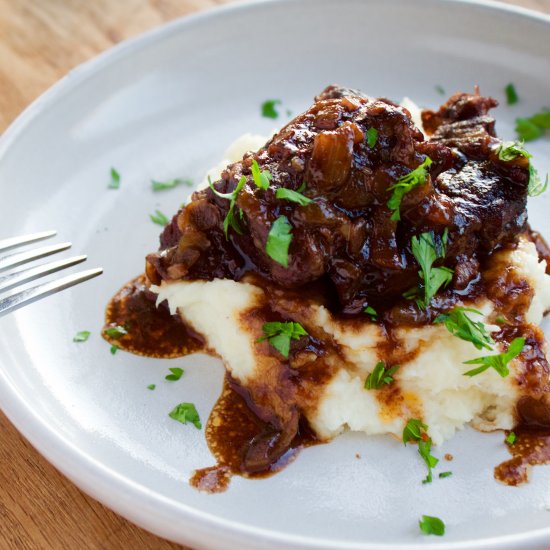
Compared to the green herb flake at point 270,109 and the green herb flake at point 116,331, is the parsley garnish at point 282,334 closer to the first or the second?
the green herb flake at point 116,331

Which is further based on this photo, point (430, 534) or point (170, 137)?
point (170, 137)

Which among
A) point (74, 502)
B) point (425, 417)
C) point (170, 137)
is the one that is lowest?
point (74, 502)

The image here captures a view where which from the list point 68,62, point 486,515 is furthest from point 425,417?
point 68,62

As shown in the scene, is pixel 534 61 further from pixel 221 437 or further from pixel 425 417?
pixel 221 437

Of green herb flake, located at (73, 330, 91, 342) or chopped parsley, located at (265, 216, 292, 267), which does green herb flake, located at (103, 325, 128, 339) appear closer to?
green herb flake, located at (73, 330, 91, 342)

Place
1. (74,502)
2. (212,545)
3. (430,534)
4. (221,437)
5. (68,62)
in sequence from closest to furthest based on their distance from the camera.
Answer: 1. (212,545)
2. (430,534)
3. (74,502)
4. (221,437)
5. (68,62)

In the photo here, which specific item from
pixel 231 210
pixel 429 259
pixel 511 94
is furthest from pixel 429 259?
pixel 511 94
